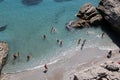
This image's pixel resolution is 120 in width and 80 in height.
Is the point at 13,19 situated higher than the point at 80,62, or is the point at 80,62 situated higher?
the point at 13,19

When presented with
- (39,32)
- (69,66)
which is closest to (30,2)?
(39,32)

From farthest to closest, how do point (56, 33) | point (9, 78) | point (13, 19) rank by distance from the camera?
1. point (13, 19)
2. point (56, 33)
3. point (9, 78)

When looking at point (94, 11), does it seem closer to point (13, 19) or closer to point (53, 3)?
point (53, 3)

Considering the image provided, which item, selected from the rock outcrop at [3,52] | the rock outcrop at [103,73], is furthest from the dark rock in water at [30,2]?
the rock outcrop at [103,73]

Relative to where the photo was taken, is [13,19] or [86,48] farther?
[13,19]

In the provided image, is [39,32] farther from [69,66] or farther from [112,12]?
[112,12]

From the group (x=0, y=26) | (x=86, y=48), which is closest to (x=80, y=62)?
(x=86, y=48)

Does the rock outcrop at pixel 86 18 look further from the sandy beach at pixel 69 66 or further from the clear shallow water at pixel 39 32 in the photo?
the sandy beach at pixel 69 66
